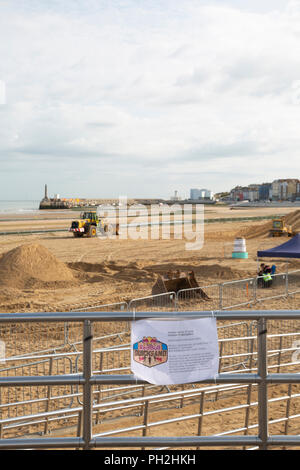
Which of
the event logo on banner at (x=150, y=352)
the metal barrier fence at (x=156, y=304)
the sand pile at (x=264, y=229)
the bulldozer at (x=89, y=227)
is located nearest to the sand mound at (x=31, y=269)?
the metal barrier fence at (x=156, y=304)

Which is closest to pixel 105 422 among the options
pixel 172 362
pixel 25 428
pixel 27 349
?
pixel 25 428

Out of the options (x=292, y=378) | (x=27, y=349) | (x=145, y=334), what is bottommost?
(x=27, y=349)

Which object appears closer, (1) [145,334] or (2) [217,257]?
(1) [145,334]

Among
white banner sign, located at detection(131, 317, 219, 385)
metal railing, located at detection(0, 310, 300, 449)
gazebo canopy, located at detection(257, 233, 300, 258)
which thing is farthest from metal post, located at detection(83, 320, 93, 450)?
gazebo canopy, located at detection(257, 233, 300, 258)

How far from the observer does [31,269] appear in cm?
2047

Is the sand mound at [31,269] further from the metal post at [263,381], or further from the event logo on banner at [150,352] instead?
the metal post at [263,381]

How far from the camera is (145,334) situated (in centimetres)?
357

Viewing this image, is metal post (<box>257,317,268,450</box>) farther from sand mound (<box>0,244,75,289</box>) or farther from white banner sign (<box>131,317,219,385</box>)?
sand mound (<box>0,244,75,289</box>)

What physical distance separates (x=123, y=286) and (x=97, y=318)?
16.5m

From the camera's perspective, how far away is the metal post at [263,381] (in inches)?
141

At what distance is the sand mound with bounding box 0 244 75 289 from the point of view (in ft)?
64.7

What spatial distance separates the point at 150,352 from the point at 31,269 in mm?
17609

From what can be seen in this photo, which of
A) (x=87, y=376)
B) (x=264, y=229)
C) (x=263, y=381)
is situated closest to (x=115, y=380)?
(x=87, y=376)
